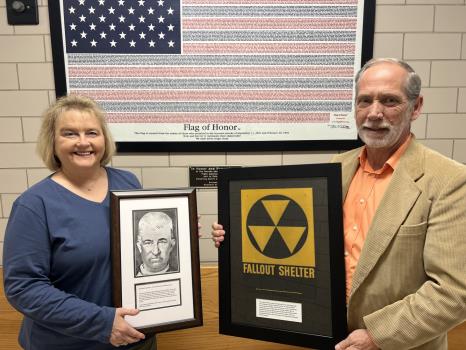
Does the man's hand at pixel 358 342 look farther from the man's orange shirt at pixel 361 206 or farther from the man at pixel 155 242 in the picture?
the man at pixel 155 242

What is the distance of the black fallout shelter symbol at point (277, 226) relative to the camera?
117 centimetres

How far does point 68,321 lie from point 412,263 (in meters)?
1.05

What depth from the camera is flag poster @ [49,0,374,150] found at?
1.76m

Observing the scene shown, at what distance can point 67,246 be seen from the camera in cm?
111

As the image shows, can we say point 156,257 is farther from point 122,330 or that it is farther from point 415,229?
point 415,229

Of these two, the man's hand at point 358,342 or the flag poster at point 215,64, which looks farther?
the flag poster at point 215,64

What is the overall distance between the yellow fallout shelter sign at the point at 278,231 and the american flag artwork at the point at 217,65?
2.32ft

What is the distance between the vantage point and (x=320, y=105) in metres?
1.84

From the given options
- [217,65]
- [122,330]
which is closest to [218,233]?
[122,330]

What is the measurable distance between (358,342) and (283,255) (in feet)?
1.11

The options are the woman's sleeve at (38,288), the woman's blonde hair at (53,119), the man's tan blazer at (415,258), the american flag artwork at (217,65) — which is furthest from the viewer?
the american flag artwork at (217,65)

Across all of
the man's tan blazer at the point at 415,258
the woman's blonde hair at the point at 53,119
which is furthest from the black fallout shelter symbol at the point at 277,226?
the woman's blonde hair at the point at 53,119

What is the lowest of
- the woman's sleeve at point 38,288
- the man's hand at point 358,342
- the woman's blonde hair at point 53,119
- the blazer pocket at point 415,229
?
the man's hand at point 358,342

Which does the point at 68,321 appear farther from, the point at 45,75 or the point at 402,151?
the point at 45,75
